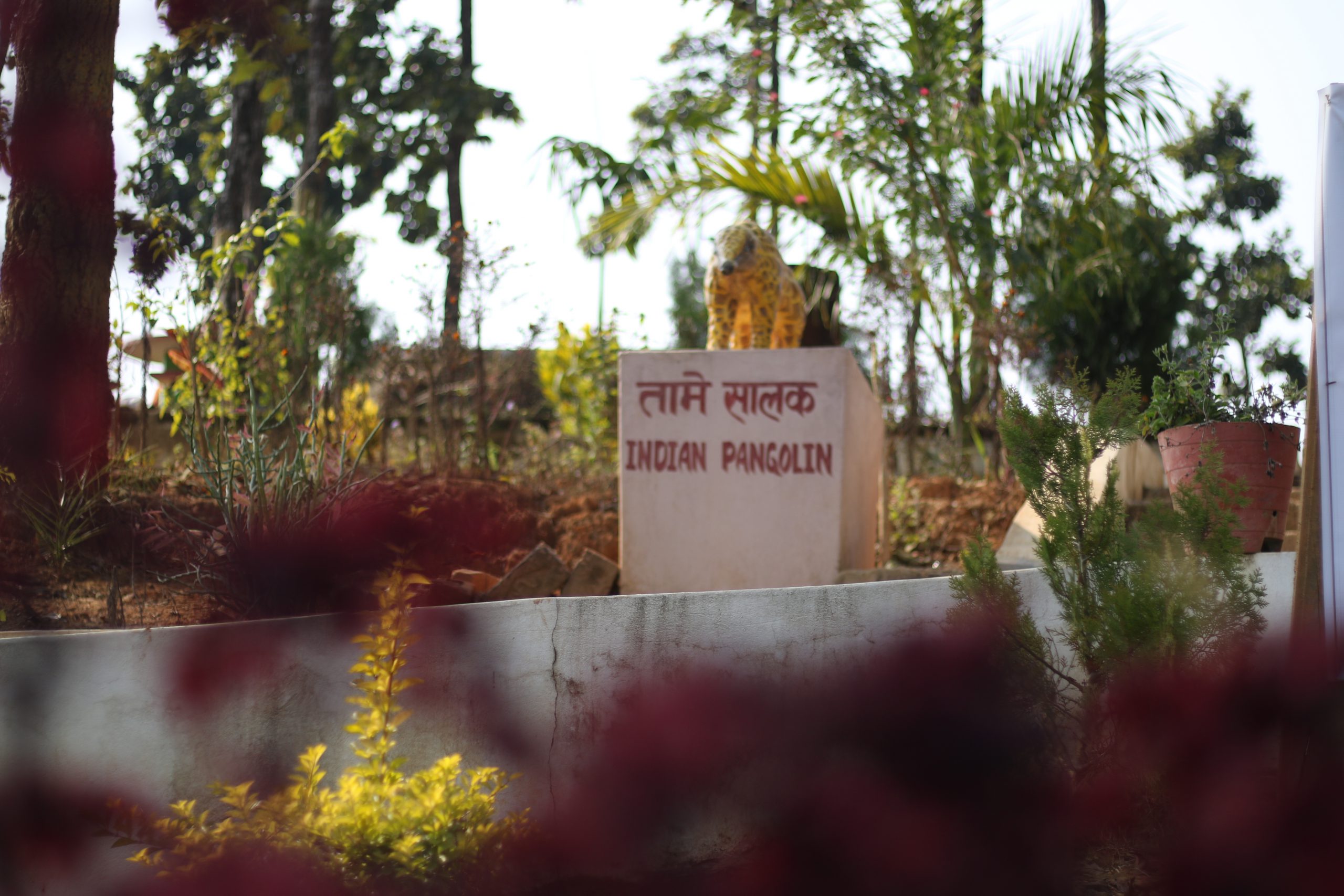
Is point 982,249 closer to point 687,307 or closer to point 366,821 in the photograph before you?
point 366,821

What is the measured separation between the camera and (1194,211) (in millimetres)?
7895

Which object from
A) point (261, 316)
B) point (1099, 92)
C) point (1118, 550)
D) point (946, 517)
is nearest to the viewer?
point (1118, 550)

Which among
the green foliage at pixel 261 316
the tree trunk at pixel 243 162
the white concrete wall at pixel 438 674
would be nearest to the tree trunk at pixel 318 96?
the tree trunk at pixel 243 162

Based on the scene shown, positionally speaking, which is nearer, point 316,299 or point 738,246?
point 738,246

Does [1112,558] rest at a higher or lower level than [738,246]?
lower

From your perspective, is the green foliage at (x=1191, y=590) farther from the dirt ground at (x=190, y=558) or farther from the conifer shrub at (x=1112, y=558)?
the dirt ground at (x=190, y=558)

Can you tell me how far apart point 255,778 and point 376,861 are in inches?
28.2

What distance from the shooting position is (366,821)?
8.24ft

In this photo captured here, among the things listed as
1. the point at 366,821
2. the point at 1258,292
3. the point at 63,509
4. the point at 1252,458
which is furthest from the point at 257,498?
the point at 1258,292

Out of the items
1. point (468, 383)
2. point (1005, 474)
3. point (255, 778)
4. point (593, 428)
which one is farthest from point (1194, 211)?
point (255, 778)

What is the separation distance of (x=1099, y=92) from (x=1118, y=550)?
5270 millimetres

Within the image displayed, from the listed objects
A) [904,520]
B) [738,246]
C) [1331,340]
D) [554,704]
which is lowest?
[554,704]

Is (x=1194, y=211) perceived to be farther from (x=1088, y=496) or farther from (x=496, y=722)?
(x=496, y=722)

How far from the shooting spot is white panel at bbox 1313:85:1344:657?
2332mm
